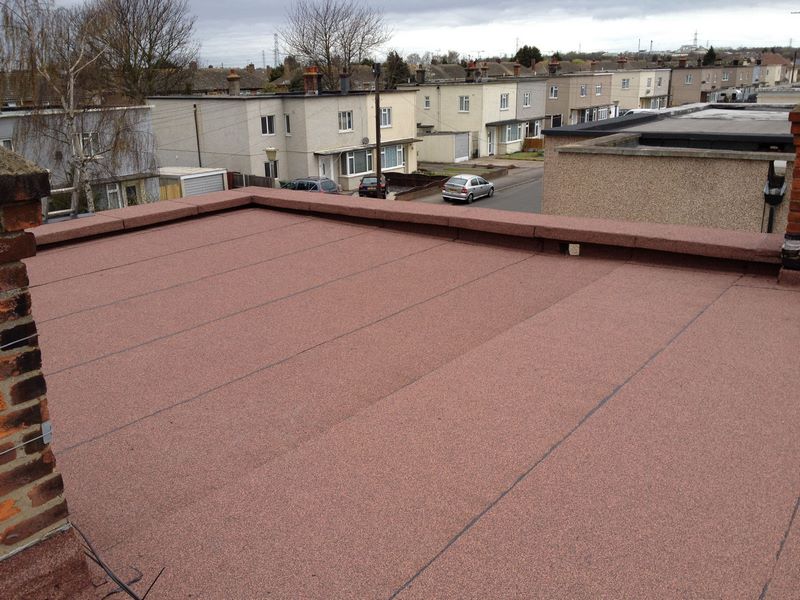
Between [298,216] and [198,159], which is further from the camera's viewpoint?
[198,159]

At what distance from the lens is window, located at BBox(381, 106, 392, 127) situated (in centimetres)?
4582

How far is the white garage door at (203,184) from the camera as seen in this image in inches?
1340

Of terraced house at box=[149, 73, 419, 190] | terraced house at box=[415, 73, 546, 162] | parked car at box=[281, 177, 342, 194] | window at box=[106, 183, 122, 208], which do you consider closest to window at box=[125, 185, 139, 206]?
window at box=[106, 183, 122, 208]

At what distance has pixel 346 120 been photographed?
4331cm

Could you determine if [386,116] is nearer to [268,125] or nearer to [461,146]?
[268,125]

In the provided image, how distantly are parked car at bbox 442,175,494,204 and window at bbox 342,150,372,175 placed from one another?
7.63 m

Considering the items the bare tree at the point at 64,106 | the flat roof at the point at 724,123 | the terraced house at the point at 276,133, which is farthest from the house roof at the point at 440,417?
the terraced house at the point at 276,133

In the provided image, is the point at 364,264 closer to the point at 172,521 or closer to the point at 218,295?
the point at 218,295

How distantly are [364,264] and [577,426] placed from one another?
3919mm

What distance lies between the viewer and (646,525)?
3.04 metres

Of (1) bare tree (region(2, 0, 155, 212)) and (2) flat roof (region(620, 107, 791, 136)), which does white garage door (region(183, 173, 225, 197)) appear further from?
(2) flat roof (region(620, 107, 791, 136))

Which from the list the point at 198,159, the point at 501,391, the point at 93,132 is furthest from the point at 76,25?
the point at 501,391

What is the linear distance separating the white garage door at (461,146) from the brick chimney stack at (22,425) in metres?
52.6

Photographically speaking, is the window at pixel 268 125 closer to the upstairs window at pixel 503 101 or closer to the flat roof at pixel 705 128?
the flat roof at pixel 705 128
